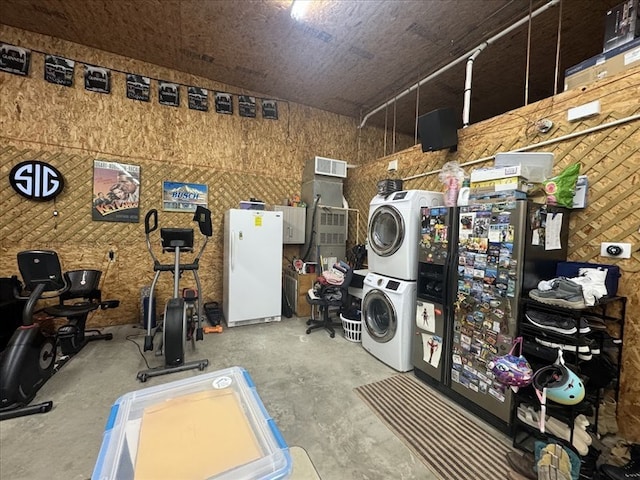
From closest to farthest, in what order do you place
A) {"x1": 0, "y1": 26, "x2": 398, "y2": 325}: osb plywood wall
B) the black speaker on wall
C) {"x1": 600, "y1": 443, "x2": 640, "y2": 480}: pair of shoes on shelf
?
{"x1": 600, "y1": 443, "x2": 640, "y2": 480}: pair of shoes on shelf < the black speaker on wall < {"x1": 0, "y1": 26, "x2": 398, "y2": 325}: osb plywood wall

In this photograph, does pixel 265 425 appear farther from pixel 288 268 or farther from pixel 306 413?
pixel 288 268

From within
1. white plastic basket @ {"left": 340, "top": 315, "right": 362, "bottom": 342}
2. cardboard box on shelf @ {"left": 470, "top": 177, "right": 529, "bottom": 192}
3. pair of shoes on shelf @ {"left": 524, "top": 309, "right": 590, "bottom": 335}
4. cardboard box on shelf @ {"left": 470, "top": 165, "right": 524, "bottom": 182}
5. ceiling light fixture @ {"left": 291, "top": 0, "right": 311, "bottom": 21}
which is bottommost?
white plastic basket @ {"left": 340, "top": 315, "right": 362, "bottom": 342}

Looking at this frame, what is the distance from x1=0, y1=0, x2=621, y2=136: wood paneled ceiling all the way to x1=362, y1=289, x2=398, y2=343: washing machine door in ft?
8.63

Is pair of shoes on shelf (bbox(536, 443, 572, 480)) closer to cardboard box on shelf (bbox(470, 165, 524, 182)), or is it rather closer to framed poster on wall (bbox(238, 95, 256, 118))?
cardboard box on shelf (bbox(470, 165, 524, 182))

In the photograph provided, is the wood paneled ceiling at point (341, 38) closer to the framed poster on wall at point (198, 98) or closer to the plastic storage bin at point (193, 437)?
the framed poster on wall at point (198, 98)

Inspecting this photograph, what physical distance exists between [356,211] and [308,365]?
2879 millimetres

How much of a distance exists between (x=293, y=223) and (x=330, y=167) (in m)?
1.17

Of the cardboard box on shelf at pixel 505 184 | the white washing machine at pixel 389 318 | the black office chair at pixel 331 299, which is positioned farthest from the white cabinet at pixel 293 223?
the cardboard box on shelf at pixel 505 184

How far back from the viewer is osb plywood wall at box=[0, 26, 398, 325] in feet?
10.7

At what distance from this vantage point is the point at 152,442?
78 cm

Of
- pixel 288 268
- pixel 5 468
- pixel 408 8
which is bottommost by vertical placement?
pixel 5 468

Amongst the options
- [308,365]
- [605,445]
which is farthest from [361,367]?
[605,445]

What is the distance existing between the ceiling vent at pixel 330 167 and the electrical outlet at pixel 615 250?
348 cm

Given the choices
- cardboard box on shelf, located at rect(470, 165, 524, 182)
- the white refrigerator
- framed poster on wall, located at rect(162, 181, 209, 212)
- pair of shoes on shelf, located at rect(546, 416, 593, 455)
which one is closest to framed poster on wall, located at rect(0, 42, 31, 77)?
framed poster on wall, located at rect(162, 181, 209, 212)
